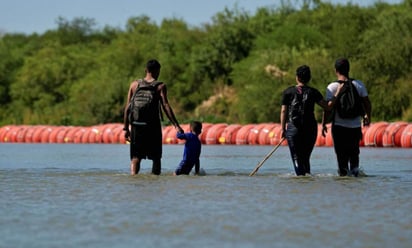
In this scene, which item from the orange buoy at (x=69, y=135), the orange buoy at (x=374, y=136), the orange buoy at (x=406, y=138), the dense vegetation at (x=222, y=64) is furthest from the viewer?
the dense vegetation at (x=222, y=64)

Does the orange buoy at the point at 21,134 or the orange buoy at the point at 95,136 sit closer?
the orange buoy at the point at 95,136

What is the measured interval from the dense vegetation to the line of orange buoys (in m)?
11.6

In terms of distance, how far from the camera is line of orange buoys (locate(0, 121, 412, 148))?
35781 millimetres

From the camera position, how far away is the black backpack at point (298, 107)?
14.7 m

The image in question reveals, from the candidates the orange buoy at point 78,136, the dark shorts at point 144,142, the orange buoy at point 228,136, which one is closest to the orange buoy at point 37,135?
the orange buoy at point 78,136

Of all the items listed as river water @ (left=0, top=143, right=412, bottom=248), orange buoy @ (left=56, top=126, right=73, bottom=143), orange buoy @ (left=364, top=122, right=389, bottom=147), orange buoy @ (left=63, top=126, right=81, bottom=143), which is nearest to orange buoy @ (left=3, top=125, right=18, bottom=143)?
orange buoy @ (left=56, top=126, right=73, bottom=143)

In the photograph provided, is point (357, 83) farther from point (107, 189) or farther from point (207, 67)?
point (207, 67)

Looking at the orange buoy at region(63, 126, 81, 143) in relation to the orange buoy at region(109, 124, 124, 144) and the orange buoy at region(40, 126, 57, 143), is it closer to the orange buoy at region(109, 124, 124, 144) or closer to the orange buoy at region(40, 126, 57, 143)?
the orange buoy at region(40, 126, 57, 143)

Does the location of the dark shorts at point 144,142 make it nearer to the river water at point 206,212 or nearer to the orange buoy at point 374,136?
the river water at point 206,212

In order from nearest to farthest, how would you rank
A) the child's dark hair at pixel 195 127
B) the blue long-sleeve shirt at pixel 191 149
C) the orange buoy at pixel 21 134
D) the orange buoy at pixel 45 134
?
the blue long-sleeve shirt at pixel 191 149 < the child's dark hair at pixel 195 127 < the orange buoy at pixel 45 134 < the orange buoy at pixel 21 134

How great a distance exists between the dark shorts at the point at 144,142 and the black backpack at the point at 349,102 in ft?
7.91

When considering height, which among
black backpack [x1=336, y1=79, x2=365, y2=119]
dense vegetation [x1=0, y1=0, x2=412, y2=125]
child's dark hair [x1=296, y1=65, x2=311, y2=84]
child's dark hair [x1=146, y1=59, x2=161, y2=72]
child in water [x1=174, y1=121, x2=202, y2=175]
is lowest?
child in water [x1=174, y1=121, x2=202, y2=175]

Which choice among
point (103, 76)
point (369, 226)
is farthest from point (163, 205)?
point (103, 76)

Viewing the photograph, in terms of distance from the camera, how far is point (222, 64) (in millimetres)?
78688
